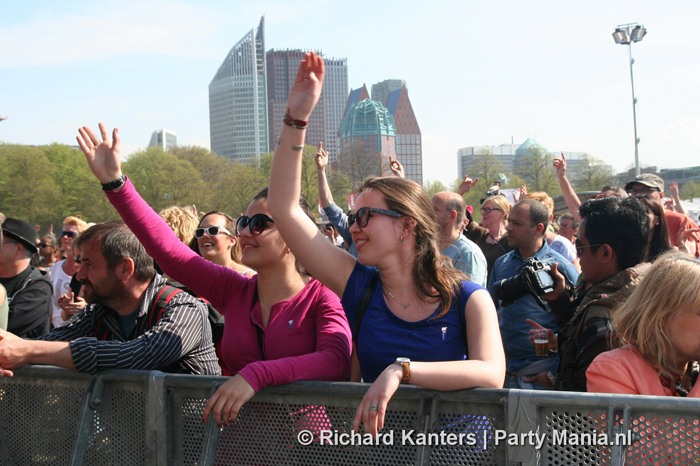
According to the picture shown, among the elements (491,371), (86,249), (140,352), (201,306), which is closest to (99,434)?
(140,352)

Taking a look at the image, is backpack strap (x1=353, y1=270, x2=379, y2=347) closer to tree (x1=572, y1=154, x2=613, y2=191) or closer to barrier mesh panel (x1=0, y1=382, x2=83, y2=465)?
barrier mesh panel (x1=0, y1=382, x2=83, y2=465)

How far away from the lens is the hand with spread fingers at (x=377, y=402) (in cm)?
196

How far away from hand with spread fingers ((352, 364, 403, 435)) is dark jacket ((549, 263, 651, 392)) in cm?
101

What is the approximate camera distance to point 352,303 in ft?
8.20

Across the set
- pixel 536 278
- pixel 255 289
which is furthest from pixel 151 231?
pixel 536 278

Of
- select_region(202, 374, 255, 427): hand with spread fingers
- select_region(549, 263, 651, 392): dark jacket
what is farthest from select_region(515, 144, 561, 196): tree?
select_region(202, 374, 255, 427): hand with spread fingers

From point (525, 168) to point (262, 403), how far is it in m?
54.4

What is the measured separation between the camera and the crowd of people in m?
2.25

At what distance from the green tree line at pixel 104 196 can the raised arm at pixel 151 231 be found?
140 ft

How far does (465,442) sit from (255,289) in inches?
45.6

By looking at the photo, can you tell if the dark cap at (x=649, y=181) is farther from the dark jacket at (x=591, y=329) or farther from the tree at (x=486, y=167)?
the tree at (x=486, y=167)

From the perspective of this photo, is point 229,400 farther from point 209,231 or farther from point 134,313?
point 209,231

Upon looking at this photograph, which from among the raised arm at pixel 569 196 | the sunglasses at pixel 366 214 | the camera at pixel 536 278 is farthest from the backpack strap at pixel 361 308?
the raised arm at pixel 569 196

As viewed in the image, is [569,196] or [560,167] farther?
[560,167]
